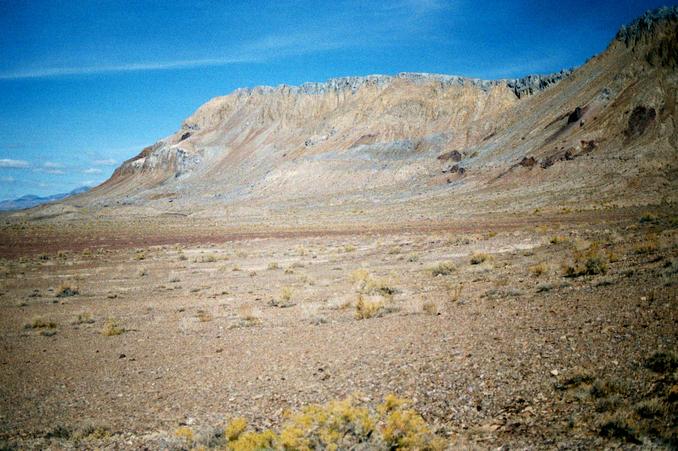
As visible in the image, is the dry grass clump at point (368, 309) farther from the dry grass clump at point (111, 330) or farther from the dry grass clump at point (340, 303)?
the dry grass clump at point (111, 330)

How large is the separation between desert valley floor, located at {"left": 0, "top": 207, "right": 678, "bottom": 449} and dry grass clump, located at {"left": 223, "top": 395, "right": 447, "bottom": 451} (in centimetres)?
43

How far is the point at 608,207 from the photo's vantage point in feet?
126

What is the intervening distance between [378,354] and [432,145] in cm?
9891

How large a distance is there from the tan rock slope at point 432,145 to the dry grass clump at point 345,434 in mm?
42772

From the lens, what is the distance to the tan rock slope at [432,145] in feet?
185

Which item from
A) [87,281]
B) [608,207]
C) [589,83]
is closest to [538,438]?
[87,281]

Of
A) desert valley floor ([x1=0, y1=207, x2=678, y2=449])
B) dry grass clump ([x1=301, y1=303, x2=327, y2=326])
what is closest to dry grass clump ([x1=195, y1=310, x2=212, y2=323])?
desert valley floor ([x1=0, y1=207, x2=678, y2=449])

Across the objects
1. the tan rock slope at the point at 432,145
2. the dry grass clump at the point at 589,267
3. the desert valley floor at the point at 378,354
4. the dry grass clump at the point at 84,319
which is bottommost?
the desert valley floor at the point at 378,354

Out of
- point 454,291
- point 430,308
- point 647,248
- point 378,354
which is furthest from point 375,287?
point 647,248

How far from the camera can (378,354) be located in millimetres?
7809

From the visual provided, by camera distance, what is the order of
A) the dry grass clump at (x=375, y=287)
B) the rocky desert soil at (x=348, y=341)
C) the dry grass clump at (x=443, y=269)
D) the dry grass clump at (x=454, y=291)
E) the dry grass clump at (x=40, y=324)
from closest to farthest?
the rocky desert soil at (x=348, y=341) → the dry grass clump at (x=454, y=291) → the dry grass clump at (x=40, y=324) → the dry grass clump at (x=375, y=287) → the dry grass clump at (x=443, y=269)

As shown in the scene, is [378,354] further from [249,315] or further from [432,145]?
[432,145]

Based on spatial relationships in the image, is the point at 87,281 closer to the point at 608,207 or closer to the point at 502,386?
the point at 502,386

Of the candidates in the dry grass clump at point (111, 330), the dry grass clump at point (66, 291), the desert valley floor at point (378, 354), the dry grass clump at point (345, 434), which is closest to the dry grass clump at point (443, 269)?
the desert valley floor at point (378, 354)
